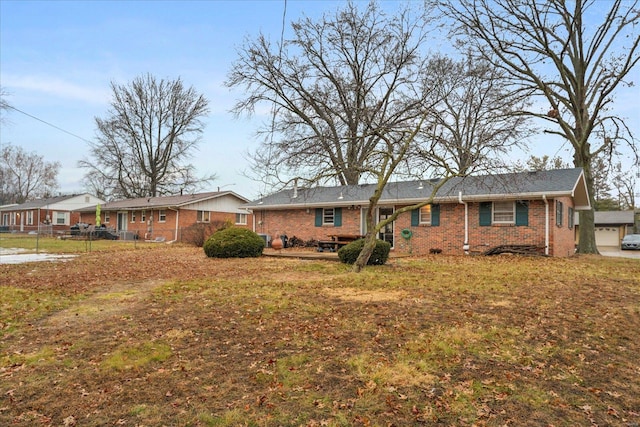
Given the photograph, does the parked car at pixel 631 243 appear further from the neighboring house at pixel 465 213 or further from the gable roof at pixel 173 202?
the gable roof at pixel 173 202

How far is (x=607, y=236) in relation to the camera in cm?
3591

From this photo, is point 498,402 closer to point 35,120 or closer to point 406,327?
point 406,327

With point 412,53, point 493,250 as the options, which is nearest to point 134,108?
point 412,53

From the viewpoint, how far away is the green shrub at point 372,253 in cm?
1243

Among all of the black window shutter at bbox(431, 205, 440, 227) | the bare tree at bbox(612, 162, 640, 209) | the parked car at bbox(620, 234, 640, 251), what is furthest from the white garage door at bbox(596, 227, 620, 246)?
the black window shutter at bbox(431, 205, 440, 227)

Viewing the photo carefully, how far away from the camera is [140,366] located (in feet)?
14.2

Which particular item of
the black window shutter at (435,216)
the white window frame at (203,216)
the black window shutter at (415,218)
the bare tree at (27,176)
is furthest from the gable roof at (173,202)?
the bare tree at (27,176)

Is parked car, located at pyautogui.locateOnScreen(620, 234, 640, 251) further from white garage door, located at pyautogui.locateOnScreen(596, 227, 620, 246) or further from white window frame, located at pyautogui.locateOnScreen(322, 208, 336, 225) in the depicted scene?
white window frame, located at pyautogui.locateOnScreen(322, 208, 336, 225)

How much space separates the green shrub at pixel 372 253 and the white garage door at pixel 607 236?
3218 cm

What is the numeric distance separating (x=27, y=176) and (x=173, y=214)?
45.1m

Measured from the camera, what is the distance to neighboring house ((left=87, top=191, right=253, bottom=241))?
29047mm

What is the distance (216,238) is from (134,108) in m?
29.6

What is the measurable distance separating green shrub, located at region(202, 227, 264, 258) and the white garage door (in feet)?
110

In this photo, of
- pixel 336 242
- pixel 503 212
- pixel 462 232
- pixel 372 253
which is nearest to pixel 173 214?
pixel 336 242
